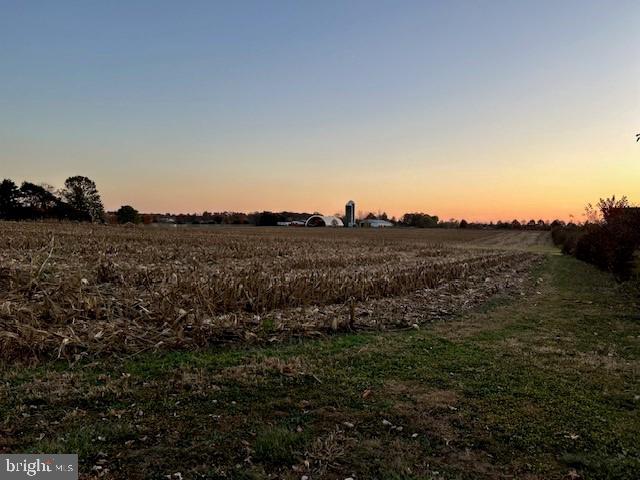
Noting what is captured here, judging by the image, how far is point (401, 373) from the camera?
6.93 meters

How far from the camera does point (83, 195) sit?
326ft

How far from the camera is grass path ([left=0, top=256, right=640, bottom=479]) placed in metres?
4.17

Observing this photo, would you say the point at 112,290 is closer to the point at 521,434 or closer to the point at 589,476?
the point at 521,434

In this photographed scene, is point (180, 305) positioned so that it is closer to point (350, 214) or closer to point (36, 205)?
point (36, 205)

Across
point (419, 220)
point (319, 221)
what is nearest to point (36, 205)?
point (319, 221)

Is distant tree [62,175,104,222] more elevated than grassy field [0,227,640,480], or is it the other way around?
distant tree [62,175,104,222]

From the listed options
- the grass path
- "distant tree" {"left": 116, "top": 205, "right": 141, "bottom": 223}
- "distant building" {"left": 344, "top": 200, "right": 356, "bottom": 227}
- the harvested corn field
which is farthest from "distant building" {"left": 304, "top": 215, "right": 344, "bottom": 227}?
the grass path

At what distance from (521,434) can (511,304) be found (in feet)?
32.5

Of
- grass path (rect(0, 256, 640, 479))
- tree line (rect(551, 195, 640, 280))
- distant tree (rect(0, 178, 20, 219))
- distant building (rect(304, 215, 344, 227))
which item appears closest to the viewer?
grass path (rect(0, 256, 640, 479))

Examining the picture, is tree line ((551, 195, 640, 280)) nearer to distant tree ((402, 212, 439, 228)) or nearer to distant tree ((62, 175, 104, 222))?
distant tree ((62, 175, 104, 222))

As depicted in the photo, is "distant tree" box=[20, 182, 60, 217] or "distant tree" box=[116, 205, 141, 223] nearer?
"distant tree" box=[20, 182, 60, 217]

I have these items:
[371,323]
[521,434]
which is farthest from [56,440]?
[371,323]

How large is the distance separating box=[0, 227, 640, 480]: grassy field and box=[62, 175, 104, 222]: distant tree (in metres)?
101

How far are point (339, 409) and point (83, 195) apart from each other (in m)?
108
